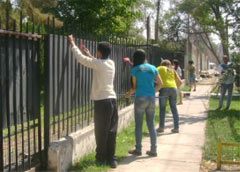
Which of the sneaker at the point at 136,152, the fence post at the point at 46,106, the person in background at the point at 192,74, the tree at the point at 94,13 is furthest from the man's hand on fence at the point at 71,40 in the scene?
the person in background at the point at 192,74

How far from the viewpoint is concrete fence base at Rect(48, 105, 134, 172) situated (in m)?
6.73

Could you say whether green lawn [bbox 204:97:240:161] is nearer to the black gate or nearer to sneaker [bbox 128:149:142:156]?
sneaker [bbox 128:149:142:156]

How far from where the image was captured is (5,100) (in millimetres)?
5863

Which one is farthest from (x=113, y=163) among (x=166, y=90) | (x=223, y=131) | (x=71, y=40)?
(x=223, y=131)

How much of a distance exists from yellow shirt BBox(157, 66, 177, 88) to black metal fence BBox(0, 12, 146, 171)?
2851mm

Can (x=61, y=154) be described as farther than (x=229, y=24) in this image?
No

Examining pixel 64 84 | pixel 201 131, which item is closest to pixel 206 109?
pixel 201 131

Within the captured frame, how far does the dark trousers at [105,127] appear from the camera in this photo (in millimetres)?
7270

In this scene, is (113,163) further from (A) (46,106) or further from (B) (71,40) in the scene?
(B) (71,40)

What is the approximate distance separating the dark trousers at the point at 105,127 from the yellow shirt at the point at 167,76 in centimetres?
351

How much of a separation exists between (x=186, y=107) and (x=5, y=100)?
478 inches

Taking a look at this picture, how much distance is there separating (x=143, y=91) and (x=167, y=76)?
8.83 feet

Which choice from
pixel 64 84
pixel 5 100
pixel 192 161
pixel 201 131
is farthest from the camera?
pixel 201 131

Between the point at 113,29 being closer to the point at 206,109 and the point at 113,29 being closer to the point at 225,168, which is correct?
the point at 206,109
